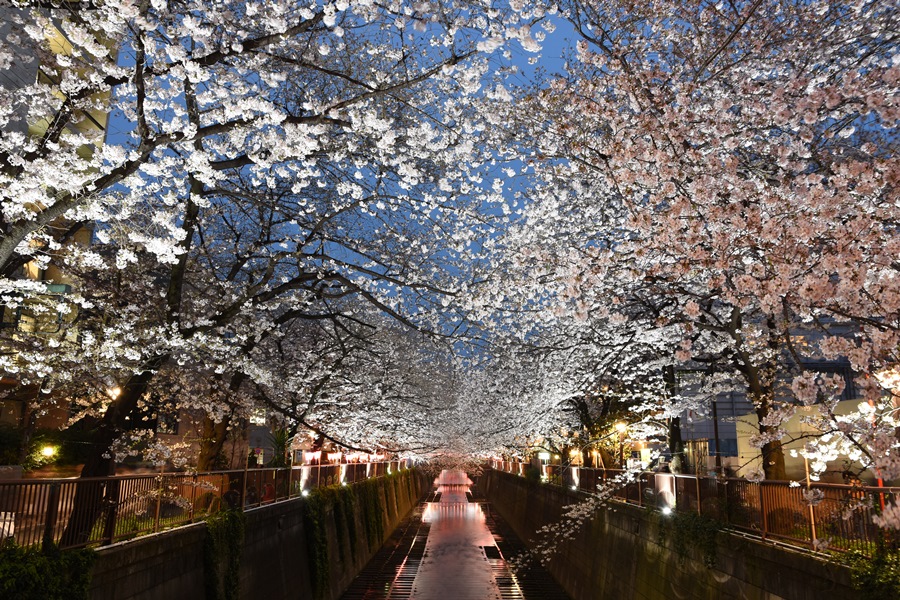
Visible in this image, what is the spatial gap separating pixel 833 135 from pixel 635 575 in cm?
1106

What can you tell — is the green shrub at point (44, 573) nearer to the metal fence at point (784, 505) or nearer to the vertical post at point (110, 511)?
the vertical post at point (110, 511)

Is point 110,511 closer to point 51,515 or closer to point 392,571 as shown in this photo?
point 51,515

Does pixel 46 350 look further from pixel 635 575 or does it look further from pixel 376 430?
pixel 376 430

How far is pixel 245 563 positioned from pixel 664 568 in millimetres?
9035


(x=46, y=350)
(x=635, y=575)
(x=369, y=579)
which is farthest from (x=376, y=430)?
Result: (x=46, y=350)

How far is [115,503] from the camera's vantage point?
890cm

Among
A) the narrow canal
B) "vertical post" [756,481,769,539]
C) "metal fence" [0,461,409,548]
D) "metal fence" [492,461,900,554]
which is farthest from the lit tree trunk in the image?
"metal fence" [0,461,409,548]

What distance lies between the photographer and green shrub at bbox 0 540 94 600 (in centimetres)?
658

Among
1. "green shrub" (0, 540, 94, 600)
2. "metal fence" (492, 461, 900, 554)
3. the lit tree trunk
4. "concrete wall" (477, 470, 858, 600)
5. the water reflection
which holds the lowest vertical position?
the water reflection

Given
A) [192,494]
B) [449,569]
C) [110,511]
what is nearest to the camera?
[110,511]

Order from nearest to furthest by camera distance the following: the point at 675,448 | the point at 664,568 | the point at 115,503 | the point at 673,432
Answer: the point at 115,503 → the point at 664,568 → the point at 675,448 → the point at 673,432

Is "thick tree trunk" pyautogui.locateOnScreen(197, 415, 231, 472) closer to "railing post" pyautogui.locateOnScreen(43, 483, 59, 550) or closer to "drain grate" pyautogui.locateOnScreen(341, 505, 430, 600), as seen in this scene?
"drain grate" pyautogui.locateOnScreen(341, 505, 430, 600)

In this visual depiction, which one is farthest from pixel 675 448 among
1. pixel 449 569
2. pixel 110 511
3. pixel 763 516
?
pixel 110 511

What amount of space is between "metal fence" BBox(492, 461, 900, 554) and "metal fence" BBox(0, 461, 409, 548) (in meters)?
8.66
